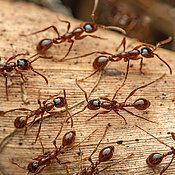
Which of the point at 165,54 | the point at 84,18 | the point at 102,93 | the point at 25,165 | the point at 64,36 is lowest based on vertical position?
the point at 25,165

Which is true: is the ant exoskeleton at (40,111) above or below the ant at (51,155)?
above

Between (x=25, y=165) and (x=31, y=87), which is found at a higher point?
(x=31, y=87)

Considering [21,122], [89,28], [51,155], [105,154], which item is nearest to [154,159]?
[105,154]

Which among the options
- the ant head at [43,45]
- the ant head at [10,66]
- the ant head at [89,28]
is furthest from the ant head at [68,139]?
the ant head at [89,28]

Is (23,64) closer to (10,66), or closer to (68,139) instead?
(10,66)

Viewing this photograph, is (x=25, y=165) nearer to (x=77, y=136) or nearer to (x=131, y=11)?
(x=77, y=136)

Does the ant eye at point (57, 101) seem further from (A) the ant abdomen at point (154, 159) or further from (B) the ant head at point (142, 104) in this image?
(A) the ant abdomen at point (154, 159)

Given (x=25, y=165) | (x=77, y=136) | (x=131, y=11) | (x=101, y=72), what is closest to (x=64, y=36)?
(x=101, y=72)

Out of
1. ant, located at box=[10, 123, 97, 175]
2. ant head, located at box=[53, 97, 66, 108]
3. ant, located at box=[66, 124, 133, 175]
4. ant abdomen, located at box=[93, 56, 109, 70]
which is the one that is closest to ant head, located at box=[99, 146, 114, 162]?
ant, located at box=[66, 124, 133, 175]
